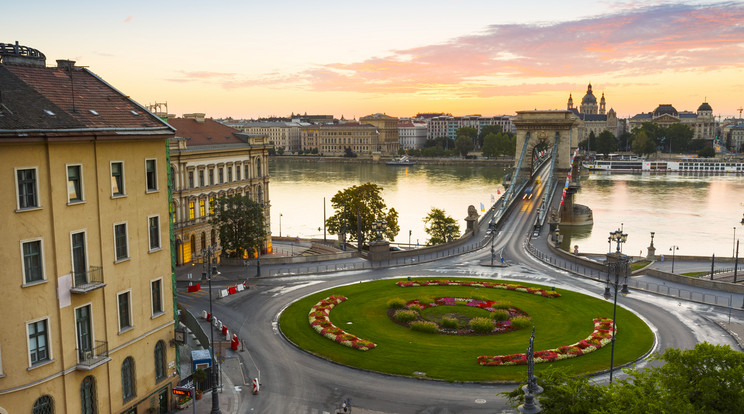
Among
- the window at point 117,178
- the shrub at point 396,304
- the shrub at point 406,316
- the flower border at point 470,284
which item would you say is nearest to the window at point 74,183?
the window at point 117,178

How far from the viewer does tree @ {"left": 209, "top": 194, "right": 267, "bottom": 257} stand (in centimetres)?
5097

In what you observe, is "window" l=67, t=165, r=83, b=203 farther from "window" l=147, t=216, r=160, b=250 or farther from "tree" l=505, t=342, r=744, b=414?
"tree" l=505, t=342, r=744, b=414

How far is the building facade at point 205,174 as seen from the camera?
2024 inches

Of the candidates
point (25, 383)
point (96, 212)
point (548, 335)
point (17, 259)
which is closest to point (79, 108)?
point (96, 212)

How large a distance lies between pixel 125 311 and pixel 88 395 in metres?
3.11

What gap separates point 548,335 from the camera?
32.9 m

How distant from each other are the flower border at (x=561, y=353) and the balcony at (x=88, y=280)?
17.1 m

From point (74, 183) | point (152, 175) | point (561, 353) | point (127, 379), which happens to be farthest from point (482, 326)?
point (74, 183)

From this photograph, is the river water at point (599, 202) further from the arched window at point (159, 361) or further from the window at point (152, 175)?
the window at point (152, 175)

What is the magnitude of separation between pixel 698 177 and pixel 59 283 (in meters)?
177

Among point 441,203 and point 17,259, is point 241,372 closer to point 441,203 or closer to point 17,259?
point 17,259

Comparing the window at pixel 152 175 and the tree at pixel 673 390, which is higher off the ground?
the window at pixel 152 175

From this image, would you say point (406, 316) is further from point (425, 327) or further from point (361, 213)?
point (361, 213)

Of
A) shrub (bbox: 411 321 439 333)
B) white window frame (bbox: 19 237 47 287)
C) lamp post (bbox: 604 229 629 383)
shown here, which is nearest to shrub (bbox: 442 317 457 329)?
shrub (bbox: 411 321 439 333)
